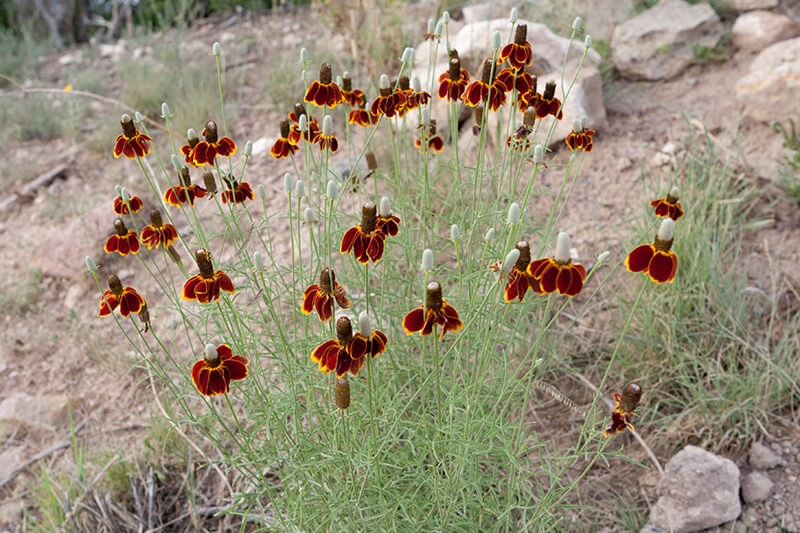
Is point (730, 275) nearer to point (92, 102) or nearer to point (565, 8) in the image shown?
point (565, 8)

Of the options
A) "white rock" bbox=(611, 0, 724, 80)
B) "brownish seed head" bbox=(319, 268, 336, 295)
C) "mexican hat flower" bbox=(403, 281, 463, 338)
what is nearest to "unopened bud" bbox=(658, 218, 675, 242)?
"mexican hat flower" bbox=(403, 281, 463, 338)

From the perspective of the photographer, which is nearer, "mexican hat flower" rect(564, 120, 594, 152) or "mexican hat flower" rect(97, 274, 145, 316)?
"mexican hat flower" rect(97, 274, 145, 316)

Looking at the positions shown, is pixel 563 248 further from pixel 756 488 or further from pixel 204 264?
pixel 756 488

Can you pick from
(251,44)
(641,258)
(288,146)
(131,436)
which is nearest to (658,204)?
(641,258)

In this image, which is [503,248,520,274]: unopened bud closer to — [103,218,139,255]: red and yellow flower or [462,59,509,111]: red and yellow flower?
[462,59,509,111]: red and yellow flower

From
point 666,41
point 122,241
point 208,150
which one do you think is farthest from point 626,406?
point 666,41
